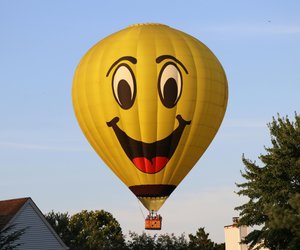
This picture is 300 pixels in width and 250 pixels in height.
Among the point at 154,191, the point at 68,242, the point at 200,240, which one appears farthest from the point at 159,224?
the point at 200,240

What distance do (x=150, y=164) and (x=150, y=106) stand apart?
10.3 ft

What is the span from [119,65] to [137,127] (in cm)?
335

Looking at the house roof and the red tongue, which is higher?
the house roof

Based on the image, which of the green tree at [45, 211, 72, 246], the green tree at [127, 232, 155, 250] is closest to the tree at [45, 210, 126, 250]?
the green tree at [45, 211, 72, 246]

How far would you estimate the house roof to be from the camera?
51.2m

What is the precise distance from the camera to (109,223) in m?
116

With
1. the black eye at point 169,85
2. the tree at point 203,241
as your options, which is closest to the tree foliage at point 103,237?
the tree at point 203,241

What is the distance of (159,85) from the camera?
4219 cm

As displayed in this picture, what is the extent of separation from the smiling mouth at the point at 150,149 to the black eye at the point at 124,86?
100 cm

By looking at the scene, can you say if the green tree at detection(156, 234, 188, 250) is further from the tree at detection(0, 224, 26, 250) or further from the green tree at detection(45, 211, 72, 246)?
the green tree at detection(45, 211, 72, 246)

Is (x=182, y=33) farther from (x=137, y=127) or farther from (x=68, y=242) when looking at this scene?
(x=68, y=242)

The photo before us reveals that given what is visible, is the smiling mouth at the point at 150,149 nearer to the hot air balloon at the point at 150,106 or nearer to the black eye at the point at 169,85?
the hot air balloon at the point at 150,106

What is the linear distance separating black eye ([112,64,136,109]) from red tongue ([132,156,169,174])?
294cm

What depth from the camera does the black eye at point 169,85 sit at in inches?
1665
